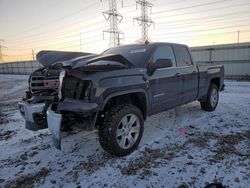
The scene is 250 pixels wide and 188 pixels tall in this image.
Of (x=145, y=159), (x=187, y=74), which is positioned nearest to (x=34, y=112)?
(x=145, y=159)

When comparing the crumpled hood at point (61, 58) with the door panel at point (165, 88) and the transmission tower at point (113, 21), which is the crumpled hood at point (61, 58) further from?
the transmission tower at point (113, 21)

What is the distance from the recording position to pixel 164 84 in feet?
13.3

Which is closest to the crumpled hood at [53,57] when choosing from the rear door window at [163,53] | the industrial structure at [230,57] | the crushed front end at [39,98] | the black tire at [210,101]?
the crushed front end at [39,98]

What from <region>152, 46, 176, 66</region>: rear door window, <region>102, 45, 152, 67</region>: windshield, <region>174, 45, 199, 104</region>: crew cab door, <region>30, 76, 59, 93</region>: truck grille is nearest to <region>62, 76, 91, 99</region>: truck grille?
<region>30, 76, 59, 93</region>: truck grille

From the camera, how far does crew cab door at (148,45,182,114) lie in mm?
3859

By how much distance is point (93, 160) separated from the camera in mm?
3293

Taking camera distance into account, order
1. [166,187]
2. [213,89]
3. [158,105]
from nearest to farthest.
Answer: [166,187]
[158,105]
[213,89]

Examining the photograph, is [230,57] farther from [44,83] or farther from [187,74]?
[44,83]

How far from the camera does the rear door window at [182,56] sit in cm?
471

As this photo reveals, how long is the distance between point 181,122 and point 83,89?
2.97 metres

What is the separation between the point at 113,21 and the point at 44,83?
27.5m

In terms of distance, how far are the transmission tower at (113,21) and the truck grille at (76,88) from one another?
2650 centimetres

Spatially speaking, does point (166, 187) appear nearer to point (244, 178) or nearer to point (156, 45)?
point (244, 178)

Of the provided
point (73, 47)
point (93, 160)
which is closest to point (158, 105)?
point (93, 160)
